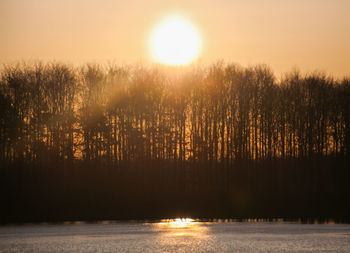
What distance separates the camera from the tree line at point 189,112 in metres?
59.0

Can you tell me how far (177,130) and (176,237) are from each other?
36273mm

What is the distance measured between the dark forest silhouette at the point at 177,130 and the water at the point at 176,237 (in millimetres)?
17699

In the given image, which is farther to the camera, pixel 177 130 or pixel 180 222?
pixel 177 130

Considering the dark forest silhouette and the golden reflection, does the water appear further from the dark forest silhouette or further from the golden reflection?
the dark forest silhouette

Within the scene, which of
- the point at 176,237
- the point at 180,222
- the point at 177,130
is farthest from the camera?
the point at 177,130

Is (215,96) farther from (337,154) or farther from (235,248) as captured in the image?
(235,248)

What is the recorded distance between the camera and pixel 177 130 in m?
62.8

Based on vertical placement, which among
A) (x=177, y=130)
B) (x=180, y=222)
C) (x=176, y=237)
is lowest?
(x=176, y=237)

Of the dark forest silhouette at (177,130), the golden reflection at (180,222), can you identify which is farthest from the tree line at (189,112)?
the golden reflection at (180,222)

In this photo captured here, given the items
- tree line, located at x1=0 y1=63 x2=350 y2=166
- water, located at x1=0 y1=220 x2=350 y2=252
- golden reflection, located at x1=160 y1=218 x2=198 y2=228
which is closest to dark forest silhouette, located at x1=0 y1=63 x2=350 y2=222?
tree line, located at x1=0 y1=63 x2=350 y2=166

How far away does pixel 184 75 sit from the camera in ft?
206

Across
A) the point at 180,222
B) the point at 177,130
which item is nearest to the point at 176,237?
the point at 180,222

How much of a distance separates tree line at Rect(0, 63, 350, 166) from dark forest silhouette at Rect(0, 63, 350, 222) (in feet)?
0.36

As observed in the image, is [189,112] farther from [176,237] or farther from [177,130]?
[176,237]
